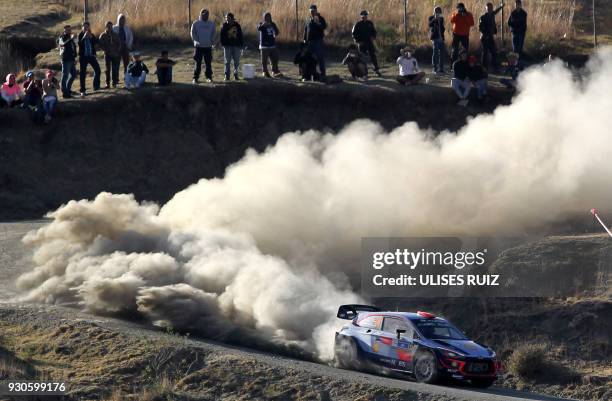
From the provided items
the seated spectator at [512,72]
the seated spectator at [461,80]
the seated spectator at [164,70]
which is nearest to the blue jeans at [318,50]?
the seated spectator at [461,80]

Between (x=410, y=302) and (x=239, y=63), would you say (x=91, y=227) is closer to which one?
(x=410, y=302)

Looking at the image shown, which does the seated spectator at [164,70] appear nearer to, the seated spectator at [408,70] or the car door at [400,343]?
the seated spectator at [408,70]

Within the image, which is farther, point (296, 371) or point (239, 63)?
point (239, 63)

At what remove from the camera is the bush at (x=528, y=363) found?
89.7ft

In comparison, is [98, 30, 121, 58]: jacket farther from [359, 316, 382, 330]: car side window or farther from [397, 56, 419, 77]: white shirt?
[359, 316, 382, 330]: car side window

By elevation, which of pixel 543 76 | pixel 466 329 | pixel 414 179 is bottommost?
pixel 466 329

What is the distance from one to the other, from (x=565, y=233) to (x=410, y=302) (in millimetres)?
4630

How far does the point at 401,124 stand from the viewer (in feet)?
134

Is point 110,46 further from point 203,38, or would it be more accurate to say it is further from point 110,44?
point 203,38

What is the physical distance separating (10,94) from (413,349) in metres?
19.3

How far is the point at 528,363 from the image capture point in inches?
1077

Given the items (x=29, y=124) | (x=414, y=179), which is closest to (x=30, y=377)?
(x=414, y=179)

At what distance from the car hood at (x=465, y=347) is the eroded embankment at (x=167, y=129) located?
16220 mm

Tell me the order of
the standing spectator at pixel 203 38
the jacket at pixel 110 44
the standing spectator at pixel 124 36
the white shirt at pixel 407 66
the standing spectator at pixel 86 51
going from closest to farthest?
1. the standing spectator at pixel 86 51
2. the jacket at pixel 110 44
3. the standing spectator at pixel 203 38
4. the standing spectator at pixel 124 36
5. the white shirt at pixel 407 66
